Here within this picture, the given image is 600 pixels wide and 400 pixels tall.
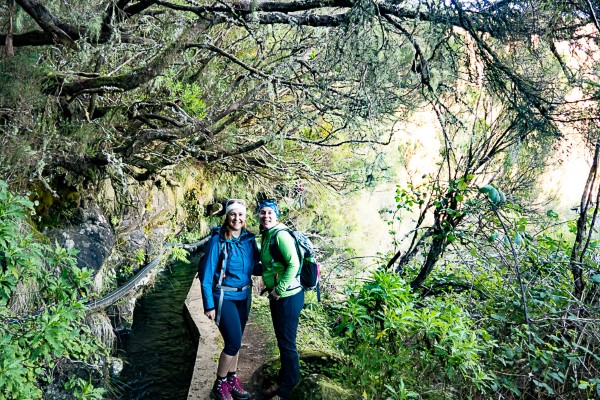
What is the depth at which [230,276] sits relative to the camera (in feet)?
13.8

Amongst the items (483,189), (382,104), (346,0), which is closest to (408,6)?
(346,0)

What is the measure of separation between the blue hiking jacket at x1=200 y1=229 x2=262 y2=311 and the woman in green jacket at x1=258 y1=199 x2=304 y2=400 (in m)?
0.18

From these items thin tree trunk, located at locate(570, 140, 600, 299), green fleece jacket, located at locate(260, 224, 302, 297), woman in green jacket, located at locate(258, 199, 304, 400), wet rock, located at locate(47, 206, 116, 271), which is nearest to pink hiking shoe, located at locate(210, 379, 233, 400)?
woman in green jacket, located at locate(258, 199, 304, 400)

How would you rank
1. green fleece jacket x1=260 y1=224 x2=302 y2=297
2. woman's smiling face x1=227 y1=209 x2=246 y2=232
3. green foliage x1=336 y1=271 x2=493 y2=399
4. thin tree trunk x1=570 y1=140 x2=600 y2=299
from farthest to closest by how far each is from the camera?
woman's smiling face x1=227 y1=209 x2=246 y2=232
thin tree trunk x1=570 y1=140 x2=600 y2=299
green fleece jacket x1=260 y1=224 x2=302 y2=297
green foliage x1=336 y1=271 x2=493 y2=399

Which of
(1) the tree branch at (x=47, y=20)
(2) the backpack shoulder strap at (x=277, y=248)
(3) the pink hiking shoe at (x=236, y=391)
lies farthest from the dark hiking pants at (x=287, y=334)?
(1) the tree branch at (x=47, y=20)

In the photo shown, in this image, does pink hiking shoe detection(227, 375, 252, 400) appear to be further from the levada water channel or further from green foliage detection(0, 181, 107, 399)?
the levada water channel

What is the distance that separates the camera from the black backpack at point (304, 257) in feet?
13.2

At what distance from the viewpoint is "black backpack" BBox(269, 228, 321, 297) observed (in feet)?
13.2

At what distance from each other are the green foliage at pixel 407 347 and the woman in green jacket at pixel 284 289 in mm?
542

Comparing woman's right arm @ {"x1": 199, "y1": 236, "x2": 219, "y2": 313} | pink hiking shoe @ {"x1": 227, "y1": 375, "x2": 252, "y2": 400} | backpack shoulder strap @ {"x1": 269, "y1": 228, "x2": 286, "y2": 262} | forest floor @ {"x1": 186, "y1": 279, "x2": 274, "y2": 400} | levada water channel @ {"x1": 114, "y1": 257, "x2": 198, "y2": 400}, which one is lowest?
levada water channel @ {"x1": 114, "y1": 257, "x2": 198, "y2": 400}

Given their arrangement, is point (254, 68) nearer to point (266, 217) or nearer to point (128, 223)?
point (266, 217)

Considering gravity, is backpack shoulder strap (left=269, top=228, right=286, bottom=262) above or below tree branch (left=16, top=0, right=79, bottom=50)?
below

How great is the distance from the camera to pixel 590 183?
163 inches

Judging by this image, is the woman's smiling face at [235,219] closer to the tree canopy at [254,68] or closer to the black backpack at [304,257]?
the black backpack at [304,257]
